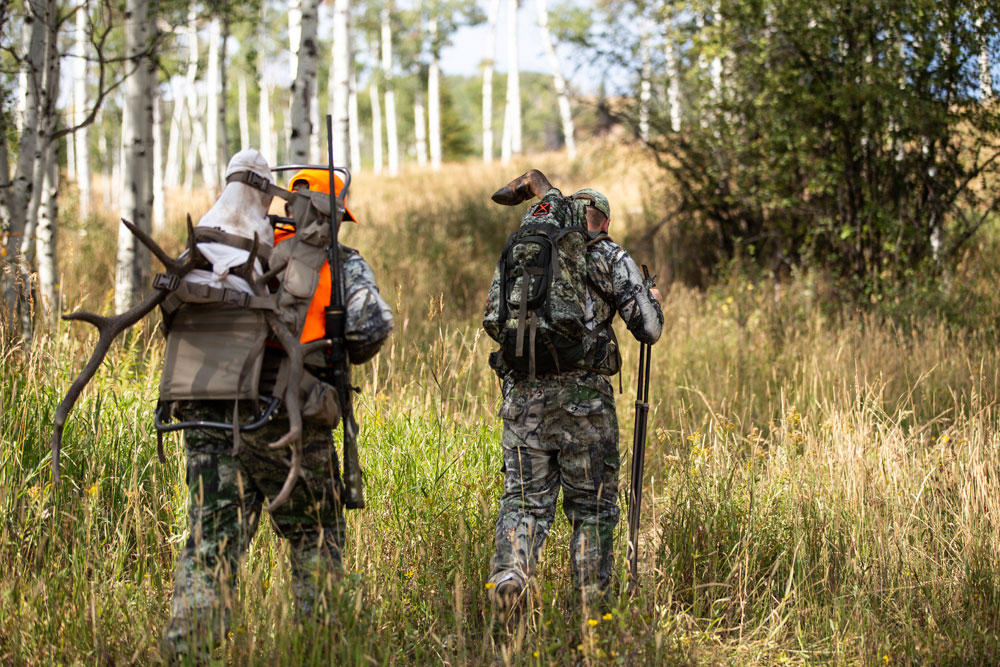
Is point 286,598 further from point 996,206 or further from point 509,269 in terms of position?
point 996,206

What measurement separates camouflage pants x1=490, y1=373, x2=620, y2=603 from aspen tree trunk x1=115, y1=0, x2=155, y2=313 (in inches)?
204

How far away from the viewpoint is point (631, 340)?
7.52m

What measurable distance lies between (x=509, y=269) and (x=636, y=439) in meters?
0.98

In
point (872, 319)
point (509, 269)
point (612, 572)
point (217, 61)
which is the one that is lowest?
point (612, 572)

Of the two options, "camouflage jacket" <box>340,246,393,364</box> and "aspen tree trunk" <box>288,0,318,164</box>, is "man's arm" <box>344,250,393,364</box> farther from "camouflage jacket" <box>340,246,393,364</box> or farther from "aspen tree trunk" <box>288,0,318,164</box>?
"aspen tree trunk" <box>288,0,318,164</box>

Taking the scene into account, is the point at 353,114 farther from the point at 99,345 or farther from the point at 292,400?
the point at 292,400

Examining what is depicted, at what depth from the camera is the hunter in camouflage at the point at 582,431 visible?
3430 mm

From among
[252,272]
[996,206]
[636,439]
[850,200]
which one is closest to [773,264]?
[850,200]

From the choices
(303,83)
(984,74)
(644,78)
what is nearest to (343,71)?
(303,83)

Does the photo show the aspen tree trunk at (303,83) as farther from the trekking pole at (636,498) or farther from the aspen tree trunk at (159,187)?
the trekking pole at (636,498)

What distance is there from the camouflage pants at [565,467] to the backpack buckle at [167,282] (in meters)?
1.53

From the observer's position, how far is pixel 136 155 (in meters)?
8.31

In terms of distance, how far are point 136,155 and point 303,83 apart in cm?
199

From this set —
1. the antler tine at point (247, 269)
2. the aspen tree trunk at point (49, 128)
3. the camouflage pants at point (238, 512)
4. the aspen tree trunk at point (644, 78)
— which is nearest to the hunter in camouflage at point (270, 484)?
the camouflage pants at point (238, 512)
